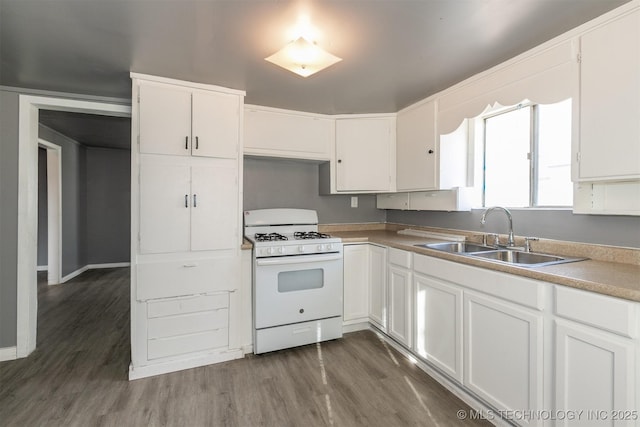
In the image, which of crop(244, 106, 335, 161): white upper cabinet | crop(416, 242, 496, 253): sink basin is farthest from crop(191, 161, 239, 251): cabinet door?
crop(416, 242, 496, 253): sink basin

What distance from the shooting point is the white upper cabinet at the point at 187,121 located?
2240 millimetres

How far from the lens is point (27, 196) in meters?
2.50

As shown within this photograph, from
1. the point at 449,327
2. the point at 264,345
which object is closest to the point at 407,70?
the point at 449,327

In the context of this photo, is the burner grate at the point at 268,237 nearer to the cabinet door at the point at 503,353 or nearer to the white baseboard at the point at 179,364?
the white baseboard at the point at 179,364

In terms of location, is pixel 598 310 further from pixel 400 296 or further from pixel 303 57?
pixel 303 57

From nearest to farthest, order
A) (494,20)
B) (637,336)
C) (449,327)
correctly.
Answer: (637,336)
(494,20)
(449,327)

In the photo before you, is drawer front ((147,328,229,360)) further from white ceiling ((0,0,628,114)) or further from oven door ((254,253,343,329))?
white ceiling ((0,0,628,114))

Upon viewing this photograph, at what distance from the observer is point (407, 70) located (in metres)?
2.15

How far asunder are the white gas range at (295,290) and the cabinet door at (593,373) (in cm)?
167

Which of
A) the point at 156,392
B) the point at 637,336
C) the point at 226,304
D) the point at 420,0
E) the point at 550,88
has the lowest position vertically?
the point at 156,392

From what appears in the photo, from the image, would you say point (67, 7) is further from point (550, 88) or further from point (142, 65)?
point (550, 88)

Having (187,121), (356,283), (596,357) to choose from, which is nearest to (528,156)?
(596,357)

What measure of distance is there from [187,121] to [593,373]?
275cm

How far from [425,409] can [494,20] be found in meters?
2.18
